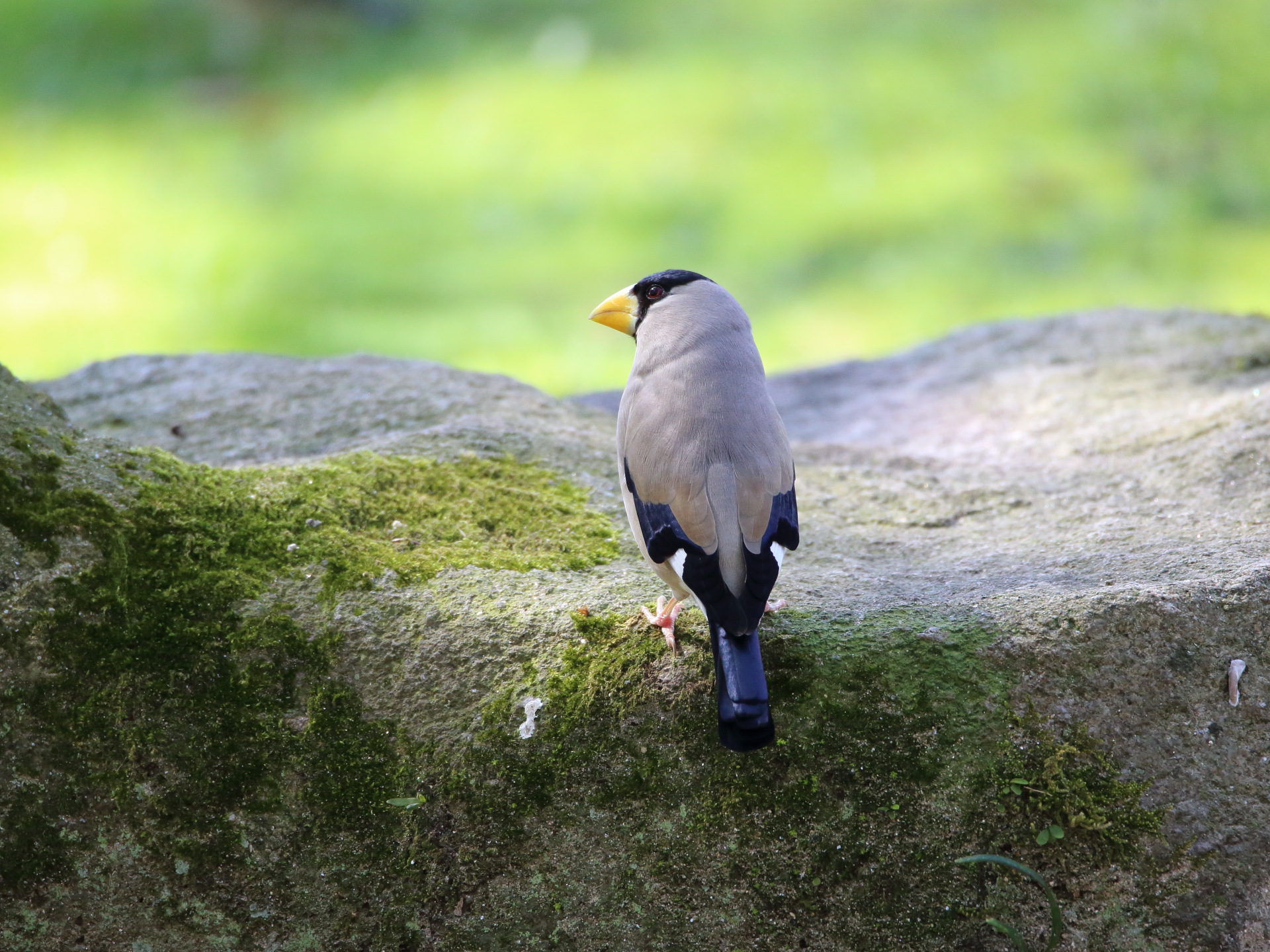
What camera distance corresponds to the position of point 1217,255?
9.41 metres

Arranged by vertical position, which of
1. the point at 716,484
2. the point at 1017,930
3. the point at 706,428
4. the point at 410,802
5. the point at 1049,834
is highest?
the point at 706,428

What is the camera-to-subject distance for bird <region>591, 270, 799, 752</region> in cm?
256

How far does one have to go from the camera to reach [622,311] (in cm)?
359

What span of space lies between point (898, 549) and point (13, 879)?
109 inches

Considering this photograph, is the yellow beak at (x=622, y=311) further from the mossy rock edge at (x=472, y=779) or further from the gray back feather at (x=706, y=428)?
the mossy rock edge at (x=472, y=779)

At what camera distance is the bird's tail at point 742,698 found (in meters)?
2.49

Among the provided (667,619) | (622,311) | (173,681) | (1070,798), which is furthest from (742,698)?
(622,311)

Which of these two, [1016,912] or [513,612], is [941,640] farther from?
[513,612]

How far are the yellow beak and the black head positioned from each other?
0.02 meters

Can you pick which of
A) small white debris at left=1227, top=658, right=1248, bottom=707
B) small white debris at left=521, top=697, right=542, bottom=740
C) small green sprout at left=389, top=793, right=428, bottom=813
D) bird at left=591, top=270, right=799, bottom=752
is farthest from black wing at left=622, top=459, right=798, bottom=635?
small white debris at left=1227, top=658, right=1248, bottom=707

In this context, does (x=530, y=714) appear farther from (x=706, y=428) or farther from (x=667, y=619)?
(x=706, y=428)

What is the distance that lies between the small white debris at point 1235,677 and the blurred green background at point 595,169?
5.44 metres

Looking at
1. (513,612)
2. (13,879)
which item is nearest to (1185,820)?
(513,612)

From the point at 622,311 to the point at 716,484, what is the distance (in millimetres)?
993
